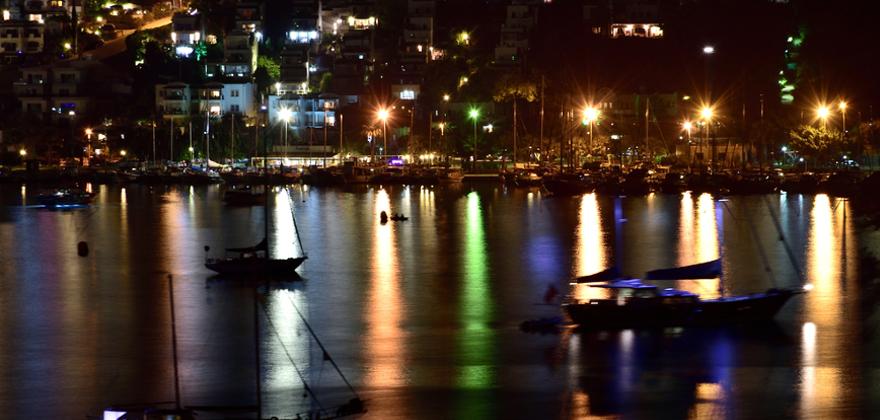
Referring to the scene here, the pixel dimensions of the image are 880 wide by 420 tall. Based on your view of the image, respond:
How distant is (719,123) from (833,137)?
7.07 meters

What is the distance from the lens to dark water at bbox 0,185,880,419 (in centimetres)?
1513

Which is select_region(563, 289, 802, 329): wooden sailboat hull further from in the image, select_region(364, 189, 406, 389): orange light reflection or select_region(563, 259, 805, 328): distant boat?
select_region(364, 189, 406, 389): orange light reflection

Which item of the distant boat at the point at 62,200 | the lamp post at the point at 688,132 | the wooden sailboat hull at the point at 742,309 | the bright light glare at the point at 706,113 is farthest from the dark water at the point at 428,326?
the lamp post at the point at 688,132

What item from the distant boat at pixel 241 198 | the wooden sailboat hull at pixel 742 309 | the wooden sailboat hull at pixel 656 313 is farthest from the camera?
the distant boat at pixel 241 198

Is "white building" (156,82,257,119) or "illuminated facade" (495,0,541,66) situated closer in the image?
"white building" (156,82,257,119)

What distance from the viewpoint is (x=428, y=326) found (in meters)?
19.4

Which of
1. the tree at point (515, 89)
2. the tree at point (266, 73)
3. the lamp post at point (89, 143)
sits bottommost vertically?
the lamp post at point (89, 143)

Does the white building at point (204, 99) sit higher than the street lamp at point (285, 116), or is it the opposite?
the white building at point (204, 99)

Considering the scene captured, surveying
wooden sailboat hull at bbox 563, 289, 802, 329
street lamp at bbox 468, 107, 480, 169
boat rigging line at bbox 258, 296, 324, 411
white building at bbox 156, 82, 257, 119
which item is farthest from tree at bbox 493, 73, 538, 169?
wooden sailboat hull at bbox 563, 289, 802, 329

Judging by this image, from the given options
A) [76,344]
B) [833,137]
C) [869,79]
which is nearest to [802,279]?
[76,344]

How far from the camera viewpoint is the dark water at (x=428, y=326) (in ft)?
49.6

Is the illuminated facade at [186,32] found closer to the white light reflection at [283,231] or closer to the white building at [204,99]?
the white building at [204,99]

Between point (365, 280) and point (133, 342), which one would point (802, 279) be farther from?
point (133, 342)

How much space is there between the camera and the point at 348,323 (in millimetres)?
19781
